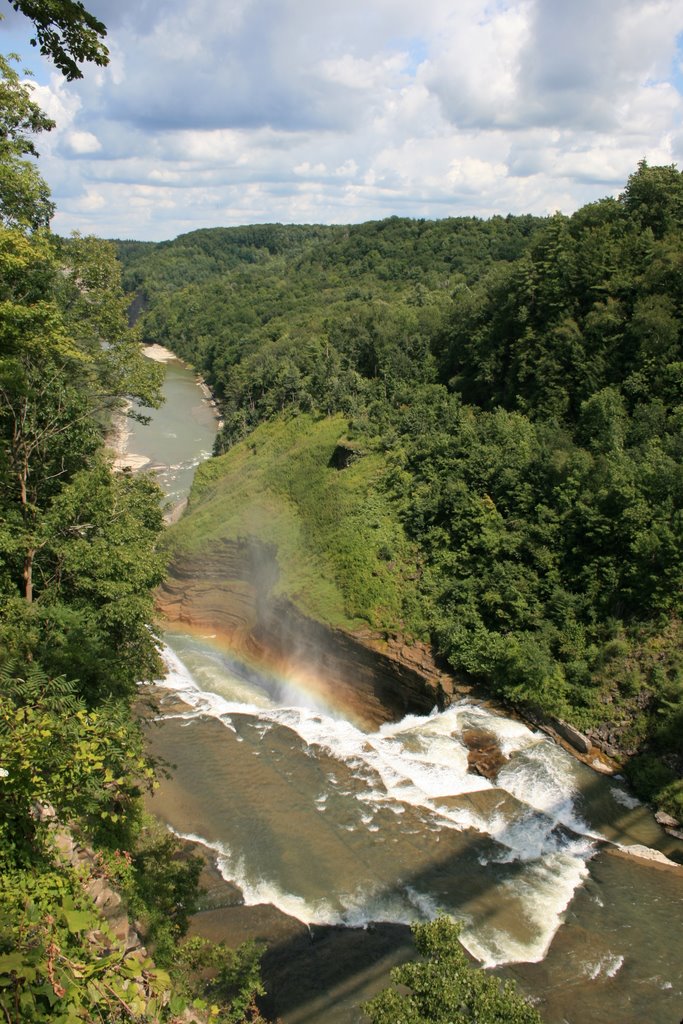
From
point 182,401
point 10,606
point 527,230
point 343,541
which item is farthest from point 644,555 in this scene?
point 527,230

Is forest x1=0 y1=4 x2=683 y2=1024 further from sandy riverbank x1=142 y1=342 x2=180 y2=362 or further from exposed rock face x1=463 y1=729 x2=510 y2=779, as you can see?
sandy riverbank x1=142 y1=342 x2=180 y2=362

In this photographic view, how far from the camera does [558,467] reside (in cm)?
2442

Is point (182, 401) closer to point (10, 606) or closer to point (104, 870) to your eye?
point (10, 606)

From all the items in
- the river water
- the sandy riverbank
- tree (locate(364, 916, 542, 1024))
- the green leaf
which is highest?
the sandy riverbank

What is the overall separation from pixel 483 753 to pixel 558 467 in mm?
10591

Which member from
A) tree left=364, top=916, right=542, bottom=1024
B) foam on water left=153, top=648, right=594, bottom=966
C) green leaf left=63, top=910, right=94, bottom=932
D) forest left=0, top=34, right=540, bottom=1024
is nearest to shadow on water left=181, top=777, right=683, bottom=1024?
foam on water left=153, top=648, right=594, bottom=966

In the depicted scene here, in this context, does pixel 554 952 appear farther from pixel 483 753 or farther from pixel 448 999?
pixel 448 999

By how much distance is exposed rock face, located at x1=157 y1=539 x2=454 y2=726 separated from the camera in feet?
74.2

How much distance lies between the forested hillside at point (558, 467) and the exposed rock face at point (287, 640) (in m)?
1.30

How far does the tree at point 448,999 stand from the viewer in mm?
7742

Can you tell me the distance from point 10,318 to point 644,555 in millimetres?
18204

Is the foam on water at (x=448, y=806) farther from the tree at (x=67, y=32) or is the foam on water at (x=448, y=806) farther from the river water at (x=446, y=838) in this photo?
the tree at (x=67, y=32)

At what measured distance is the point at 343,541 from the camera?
28.4 metres

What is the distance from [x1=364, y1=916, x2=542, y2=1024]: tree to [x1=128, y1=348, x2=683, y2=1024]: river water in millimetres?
5335
